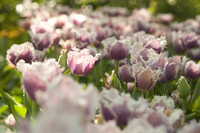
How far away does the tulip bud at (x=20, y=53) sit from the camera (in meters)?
1.63

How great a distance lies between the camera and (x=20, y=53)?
163 cm

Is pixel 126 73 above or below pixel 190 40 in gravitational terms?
above

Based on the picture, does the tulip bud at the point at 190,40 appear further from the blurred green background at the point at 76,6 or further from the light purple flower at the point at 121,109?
the blurred green background at the point at 76,6

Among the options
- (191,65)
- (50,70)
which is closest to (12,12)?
(191,65)

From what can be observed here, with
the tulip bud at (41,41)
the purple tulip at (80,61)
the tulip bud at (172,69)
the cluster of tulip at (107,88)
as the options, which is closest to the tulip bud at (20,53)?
the cluster of tulip at (107,88)

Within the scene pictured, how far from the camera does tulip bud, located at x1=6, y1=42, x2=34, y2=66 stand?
1634mm

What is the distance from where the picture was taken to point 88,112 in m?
0.73

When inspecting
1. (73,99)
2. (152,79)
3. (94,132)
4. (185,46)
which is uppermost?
(73,99)

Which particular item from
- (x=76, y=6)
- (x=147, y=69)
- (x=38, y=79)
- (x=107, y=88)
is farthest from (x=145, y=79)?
(x=76, y=6)

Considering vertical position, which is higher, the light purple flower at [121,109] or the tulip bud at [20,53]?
the tulip bud at [20,53]

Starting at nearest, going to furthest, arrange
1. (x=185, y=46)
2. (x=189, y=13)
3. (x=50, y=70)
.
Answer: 1. (x=50, y=70)
2. (x=185, y=46)
3. (x=189, y=13)

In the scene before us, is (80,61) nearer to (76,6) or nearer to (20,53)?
(20,53)

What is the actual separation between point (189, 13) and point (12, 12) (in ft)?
13.3

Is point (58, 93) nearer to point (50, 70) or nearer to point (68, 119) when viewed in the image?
point (68, 119)
